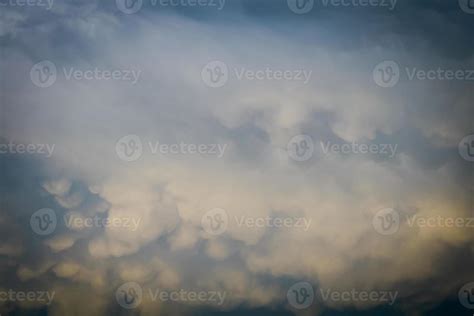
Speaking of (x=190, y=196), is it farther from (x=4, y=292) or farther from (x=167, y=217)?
(x=4, y=292)

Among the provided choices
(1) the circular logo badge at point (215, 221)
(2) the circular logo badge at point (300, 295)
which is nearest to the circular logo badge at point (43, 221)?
(1) the circular logo badge at point (215, 221)

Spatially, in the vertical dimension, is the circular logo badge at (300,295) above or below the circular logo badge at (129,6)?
below

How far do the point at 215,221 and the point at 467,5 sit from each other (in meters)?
2.60

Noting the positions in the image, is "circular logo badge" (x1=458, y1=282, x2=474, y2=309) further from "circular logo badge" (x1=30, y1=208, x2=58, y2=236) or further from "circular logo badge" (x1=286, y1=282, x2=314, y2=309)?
"circular logo badge" (x1=30, y1=208, x2=58, y2=236)

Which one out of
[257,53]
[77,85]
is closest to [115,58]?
[77,85]

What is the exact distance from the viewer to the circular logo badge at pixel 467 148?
3.57 metres

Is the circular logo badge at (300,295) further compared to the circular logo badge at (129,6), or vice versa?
the circular logo badge at (129,6)

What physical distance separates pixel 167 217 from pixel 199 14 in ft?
5.34

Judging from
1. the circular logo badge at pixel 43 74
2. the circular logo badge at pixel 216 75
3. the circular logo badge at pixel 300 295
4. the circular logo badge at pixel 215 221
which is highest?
the circular logo badge at pixel 216 75

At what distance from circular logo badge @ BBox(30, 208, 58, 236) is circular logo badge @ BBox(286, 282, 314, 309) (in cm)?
192

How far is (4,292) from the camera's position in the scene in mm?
3645

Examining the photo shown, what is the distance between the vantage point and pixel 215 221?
3.60 metres

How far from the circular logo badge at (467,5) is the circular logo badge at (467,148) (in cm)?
99

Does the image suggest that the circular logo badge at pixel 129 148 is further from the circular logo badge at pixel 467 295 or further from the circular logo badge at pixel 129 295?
the circular logo badge at pixel 467 295
